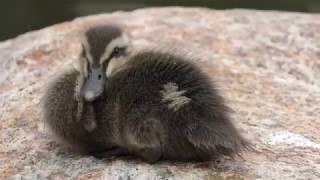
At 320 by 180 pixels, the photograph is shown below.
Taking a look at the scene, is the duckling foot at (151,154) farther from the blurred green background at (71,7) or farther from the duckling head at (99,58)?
the blurred green background at (71,7)

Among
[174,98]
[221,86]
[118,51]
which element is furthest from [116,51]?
[221,86]

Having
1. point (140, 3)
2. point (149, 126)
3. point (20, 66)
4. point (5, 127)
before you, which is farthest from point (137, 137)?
point (140, 3)

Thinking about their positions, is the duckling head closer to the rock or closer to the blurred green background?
the rock

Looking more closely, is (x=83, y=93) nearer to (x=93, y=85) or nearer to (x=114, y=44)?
(x=93, y=85)

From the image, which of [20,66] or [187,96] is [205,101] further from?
[20,66]

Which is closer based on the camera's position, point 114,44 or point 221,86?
point 114,44

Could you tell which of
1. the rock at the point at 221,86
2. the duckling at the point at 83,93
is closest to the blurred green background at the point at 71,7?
the rock at the point at 221,86
